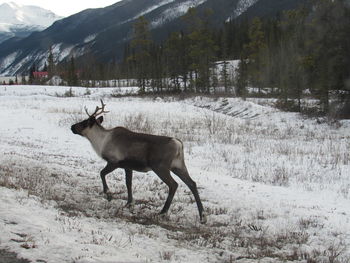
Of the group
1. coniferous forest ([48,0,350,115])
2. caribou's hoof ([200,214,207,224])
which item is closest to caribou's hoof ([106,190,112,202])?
caribou's hoof ([200,214,207,224])

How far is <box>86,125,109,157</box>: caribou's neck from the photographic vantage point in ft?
26.8

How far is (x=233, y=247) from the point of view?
5.99 meters

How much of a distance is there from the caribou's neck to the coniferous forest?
20873mm

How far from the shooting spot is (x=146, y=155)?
748 cm

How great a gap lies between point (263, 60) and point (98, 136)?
55814mm

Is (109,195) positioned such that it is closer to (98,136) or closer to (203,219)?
(98,136)

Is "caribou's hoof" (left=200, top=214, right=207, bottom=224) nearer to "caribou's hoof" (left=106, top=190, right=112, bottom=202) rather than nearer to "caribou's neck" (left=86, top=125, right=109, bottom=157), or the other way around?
"caribou's hoof" (left=106, top=190, right=112, bottom=202)

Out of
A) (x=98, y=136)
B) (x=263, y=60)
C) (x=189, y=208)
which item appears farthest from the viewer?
(x=263, y=60)

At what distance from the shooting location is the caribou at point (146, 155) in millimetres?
7348

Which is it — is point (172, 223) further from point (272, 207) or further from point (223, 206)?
point (272, 207)

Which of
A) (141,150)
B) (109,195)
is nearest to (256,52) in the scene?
(109,195)

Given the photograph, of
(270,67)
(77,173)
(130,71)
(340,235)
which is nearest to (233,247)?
(340,235)

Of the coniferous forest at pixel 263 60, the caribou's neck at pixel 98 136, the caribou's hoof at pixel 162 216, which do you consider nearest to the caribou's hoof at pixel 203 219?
the caribou's hoof at pixel 162 216

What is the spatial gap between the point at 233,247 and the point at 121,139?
9.82ft
